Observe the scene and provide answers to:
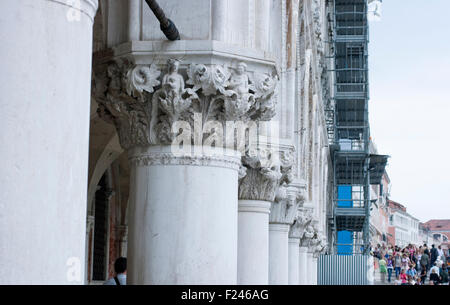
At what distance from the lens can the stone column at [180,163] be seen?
28.1 ft

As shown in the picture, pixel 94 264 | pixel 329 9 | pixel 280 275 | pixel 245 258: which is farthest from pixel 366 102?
pixel 245 258

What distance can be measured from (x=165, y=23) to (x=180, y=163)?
1.33 meters

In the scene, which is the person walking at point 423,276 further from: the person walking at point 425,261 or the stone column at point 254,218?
the stone column at point 254,218

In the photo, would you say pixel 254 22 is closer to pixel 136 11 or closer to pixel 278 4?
pixel 136 11

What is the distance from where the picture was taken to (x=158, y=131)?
8766 millimetres

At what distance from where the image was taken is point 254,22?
932 centimetres

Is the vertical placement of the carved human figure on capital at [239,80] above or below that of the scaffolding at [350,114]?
below

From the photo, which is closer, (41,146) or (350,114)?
(41,146)

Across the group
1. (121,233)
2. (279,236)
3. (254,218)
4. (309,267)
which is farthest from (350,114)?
(254,218)

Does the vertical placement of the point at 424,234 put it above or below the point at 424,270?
above

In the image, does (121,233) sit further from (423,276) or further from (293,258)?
(423,276)

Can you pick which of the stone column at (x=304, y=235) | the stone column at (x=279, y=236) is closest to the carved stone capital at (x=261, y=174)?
the stone column at (x=279, y=236)

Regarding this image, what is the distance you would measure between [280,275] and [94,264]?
292 inches

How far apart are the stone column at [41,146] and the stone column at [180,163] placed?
3.53 meters
